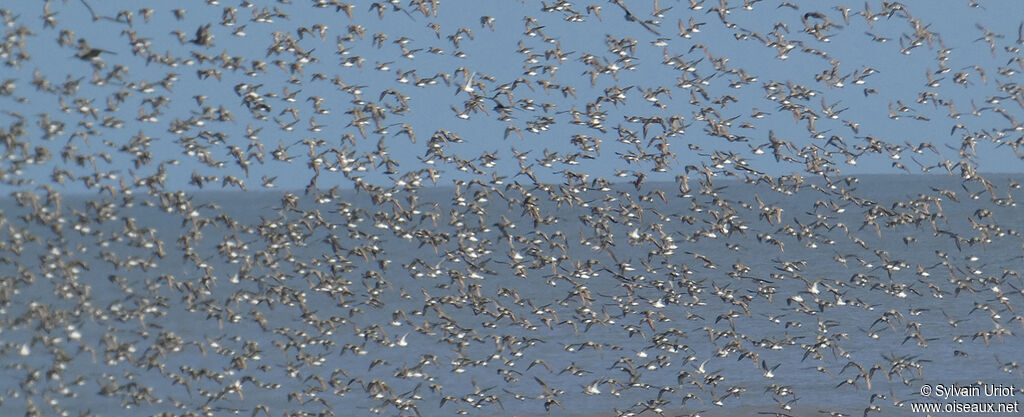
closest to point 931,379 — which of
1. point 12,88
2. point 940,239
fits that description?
point 12,88

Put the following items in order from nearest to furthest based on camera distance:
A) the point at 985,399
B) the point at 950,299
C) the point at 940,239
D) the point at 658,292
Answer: the point at 985,399 < the point at 950,299 < the point at 658,292 < the point at 940,239

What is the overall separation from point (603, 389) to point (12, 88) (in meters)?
21.1

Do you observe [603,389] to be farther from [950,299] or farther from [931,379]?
[950,299]

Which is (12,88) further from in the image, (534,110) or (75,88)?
(534,110)

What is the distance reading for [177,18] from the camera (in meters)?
32.4

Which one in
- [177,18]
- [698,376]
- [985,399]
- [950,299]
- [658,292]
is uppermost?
[658,292]

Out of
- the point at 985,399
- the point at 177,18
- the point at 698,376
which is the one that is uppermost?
the point at 177,18

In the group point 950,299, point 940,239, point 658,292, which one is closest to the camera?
point 950,299

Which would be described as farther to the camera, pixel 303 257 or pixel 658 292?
pixel 303 257

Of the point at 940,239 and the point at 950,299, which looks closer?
the point at 950,299

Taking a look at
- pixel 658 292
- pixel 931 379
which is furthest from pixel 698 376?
pixel 658 292

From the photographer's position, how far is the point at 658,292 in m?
74.4

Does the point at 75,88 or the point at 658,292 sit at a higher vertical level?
the point at 658,292

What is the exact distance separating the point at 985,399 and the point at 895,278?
1485 inches
